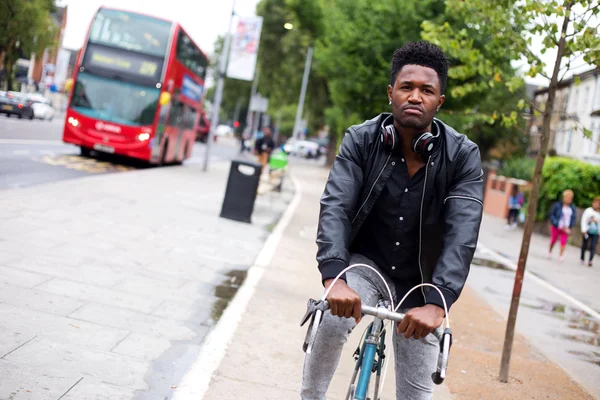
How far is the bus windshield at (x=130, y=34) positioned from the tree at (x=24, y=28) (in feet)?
94.5

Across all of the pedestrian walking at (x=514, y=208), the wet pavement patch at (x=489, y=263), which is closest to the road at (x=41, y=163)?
the wet pavement patch at (x=489, y=263)

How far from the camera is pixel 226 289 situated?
7.85 metres

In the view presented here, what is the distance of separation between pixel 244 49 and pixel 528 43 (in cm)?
1979

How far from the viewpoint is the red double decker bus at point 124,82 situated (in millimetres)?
21750

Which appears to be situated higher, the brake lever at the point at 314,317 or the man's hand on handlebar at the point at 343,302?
the man's hand on handlebar at the point at 343,302

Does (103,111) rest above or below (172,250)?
above

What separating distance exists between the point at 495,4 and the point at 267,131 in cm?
1957

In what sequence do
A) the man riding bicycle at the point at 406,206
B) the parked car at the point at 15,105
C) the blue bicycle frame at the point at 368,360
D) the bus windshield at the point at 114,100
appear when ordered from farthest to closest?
the parked car at the point at 15,105, the bus windshield at the point at 114,100, the man riding bicycle at the point at 406,206, the blue bicycle frame at the point at 368,360

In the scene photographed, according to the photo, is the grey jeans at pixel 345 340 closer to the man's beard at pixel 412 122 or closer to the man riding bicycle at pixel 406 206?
the man riding bicycle at pixel 406 206

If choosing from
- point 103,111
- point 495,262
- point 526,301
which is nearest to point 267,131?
point 103,111

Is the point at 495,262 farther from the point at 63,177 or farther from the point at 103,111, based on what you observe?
the point at 103,111

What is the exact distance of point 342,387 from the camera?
17.1 feet

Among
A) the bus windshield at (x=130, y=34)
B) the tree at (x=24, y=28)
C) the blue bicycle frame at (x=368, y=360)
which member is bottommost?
the blue bicycle frame at (x=368, y=360)

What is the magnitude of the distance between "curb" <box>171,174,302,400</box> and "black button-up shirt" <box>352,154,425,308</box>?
1.63 metres
